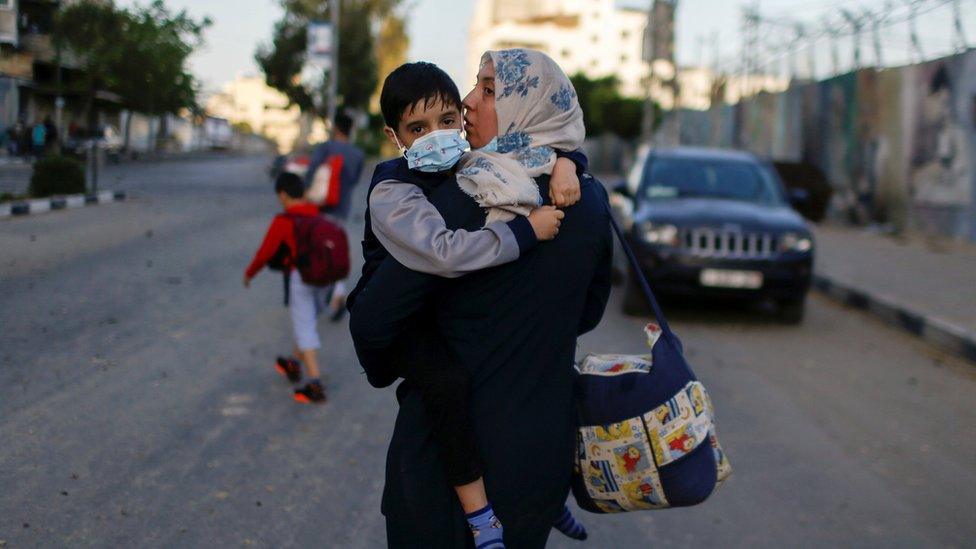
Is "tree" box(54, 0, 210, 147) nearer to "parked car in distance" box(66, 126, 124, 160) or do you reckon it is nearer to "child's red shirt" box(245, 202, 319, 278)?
"parked car in distance" box(66, 126, 124, 160)

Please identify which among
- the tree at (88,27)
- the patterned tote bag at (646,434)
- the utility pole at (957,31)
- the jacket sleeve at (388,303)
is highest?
the tree at (88,27)

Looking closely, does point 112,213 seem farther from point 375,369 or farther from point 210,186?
point 375,369

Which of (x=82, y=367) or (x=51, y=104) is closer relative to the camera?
(x=82, y=367)

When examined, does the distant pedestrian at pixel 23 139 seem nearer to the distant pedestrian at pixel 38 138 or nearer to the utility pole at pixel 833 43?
the distant pedestrian at pixel 38 138

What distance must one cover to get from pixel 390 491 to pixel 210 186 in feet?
93.4

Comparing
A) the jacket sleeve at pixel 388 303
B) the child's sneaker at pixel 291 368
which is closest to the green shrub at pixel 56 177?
the child's sneaker at pixel 291 368

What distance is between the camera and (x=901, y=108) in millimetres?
19547

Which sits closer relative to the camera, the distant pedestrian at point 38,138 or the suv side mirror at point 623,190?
the suv side mirror at point 623,190

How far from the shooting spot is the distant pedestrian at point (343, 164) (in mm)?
8867

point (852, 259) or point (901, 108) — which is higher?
point (901, 108)

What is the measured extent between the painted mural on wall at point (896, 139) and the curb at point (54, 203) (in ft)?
50.9

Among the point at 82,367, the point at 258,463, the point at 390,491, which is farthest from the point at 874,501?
the point at 82,367

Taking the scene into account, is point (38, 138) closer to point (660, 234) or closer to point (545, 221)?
point (660, 234)

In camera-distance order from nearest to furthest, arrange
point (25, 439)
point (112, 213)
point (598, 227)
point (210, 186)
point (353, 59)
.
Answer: point (598, 227)
point (25, 439)
point (112, 213)
point (210, 186)
point (353, 59)
